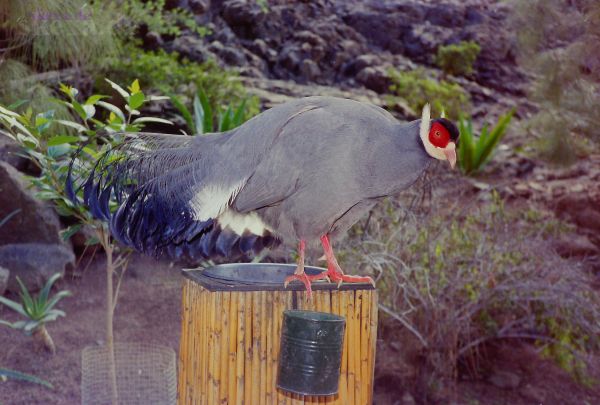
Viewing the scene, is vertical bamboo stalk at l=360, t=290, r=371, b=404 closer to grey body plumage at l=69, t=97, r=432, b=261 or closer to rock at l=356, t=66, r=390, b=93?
grey body plumage at l=69, t=97, r=432, b=261

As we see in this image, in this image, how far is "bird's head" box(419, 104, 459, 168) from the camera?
179 centimetres

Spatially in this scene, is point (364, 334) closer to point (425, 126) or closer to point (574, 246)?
point (425, 126)

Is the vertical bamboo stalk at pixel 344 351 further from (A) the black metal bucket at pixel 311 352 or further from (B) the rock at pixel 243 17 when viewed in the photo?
(B) the rock at pixel 243 17

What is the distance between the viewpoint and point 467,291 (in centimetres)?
372

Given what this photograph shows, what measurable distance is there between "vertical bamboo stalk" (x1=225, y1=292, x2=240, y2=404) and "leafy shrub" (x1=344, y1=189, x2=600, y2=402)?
1621mm

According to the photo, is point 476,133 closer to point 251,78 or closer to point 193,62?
point 251,78

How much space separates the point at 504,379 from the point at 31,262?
2958mm

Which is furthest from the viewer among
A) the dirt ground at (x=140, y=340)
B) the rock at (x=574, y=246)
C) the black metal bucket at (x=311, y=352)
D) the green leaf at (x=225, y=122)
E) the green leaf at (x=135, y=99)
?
the rock at (x=574, y=246)

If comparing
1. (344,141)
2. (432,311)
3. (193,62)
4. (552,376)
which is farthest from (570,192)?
(344,141)

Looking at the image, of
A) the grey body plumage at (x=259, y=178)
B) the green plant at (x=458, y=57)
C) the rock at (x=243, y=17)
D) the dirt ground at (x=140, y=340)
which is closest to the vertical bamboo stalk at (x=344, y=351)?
the grey body plumage at (x=259, y=178)

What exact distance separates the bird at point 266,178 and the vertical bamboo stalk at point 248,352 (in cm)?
13

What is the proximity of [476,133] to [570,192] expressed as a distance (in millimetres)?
1708

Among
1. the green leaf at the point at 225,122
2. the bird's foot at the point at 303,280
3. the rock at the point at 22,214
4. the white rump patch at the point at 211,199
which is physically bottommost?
the rock at the point at 22,214

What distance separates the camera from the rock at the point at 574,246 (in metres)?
5.12
